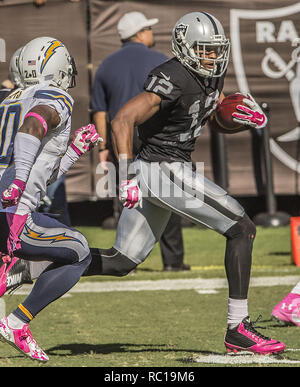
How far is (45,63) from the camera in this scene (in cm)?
494

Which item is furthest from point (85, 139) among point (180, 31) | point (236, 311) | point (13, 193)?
point (236, 311)

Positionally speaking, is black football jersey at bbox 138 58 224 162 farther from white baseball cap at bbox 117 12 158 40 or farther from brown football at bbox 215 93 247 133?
white baseball cap at bbox 117 12 158 40

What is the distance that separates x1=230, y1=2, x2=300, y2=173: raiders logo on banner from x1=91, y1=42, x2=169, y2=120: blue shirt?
11.2 ft

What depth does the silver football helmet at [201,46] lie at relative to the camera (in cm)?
519

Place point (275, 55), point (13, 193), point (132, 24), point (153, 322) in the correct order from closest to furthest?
point (13, 193) < point (153, 322) < point (132, 24) < point (275, 55)

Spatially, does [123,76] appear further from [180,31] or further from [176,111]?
[176,111]

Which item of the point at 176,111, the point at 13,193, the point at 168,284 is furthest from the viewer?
the point at 168,284

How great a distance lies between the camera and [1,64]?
1097 centimetres

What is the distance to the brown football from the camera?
5547 millimetres

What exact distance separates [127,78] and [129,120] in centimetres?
308

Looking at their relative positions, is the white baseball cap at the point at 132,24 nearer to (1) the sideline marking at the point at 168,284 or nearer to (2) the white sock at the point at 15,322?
(1) the sideline marking at the point at 168,284

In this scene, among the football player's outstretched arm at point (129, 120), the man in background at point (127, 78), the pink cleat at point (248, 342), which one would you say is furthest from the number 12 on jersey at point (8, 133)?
the man in background at point (127, 78)

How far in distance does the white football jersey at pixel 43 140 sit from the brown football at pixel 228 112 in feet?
3.57

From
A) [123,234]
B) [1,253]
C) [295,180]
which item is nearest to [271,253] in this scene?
[295,180]
